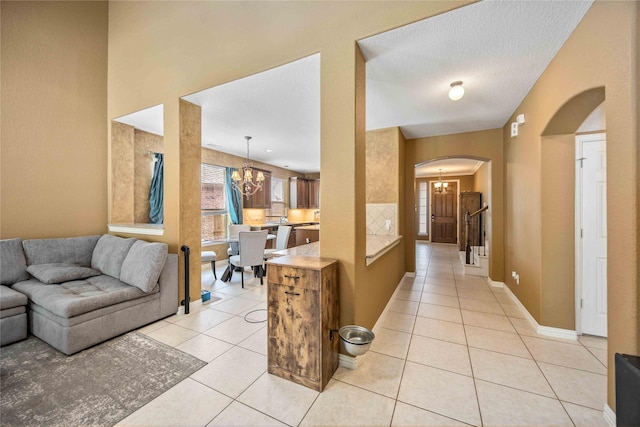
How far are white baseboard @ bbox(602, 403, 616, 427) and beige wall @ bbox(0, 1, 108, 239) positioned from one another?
235 inches

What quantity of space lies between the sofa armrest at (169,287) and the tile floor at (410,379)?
0.45 ft

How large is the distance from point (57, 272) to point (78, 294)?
0.66 m

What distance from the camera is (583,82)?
6.06 ft

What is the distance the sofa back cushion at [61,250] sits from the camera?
10.2 feet

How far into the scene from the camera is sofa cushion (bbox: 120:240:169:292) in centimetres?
269

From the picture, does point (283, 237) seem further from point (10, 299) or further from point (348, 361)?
point (10, 299)

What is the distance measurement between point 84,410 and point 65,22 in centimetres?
508

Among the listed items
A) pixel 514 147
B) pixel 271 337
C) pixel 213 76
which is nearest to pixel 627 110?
pixel 514 147

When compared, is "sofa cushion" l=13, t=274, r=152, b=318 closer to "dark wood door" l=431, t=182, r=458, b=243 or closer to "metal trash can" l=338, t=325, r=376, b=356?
"metal trash can" l=338, t=325, r=376, b=356

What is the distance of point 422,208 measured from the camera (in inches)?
396

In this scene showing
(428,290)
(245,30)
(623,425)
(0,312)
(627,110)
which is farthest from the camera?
(428,290)

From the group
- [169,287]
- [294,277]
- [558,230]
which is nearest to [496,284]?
[558,230]

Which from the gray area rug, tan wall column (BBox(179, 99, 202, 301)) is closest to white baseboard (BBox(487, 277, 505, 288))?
the gray area rug

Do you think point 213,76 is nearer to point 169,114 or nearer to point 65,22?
point 169,114
